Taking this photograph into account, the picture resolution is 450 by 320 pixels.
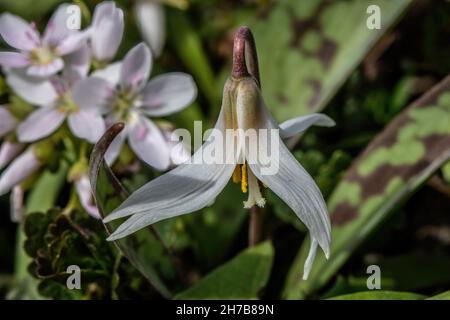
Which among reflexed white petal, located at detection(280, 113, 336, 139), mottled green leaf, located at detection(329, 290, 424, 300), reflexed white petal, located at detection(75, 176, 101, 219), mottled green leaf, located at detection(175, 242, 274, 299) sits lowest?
mottled green leaf, located at detection(175, 242, 274, 299)

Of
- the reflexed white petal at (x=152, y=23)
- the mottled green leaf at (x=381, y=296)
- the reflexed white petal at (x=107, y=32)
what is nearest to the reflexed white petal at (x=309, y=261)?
the mottled green leaf at (x=381, y=296)

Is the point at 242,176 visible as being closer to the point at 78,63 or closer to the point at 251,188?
the point at 251,188

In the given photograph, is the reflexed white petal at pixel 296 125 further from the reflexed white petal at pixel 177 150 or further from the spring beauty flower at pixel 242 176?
the reflexed white petal at pixel 177 150

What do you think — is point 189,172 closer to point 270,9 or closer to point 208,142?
point 208,142

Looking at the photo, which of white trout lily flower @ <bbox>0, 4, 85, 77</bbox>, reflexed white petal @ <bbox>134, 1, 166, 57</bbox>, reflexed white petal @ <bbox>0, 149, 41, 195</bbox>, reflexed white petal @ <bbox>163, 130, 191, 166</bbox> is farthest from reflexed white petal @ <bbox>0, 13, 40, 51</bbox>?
reflexed white petal @ <bbox>134, 1, 166, 57</bbox>

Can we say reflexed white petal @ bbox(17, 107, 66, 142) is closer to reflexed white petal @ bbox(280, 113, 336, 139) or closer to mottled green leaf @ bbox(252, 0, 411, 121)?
reflexed white petal @ bbox(280, 113, 336, 139)

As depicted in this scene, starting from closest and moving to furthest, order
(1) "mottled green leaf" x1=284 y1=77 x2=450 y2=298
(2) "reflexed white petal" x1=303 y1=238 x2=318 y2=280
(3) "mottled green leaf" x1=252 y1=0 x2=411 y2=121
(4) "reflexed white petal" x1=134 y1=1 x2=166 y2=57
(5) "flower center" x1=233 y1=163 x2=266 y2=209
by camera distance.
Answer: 1. (2) "reflexed white petal" x1=303 y1=238 x2=318 y2=280
2. (5) "flower center" x1=233 y1=163 x2=266 y2=209
3. (1) "mottled green leaf" x1=284 y1=77 x2=450 y2=298
4. (3) "mottled green leaf" x1=252 y1=0 x2=411 y2=121
5. (4) "reflexed white petal" x1=134 y1=1 x2=166 y2=57

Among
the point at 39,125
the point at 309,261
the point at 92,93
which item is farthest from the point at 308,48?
the point at 309,261
